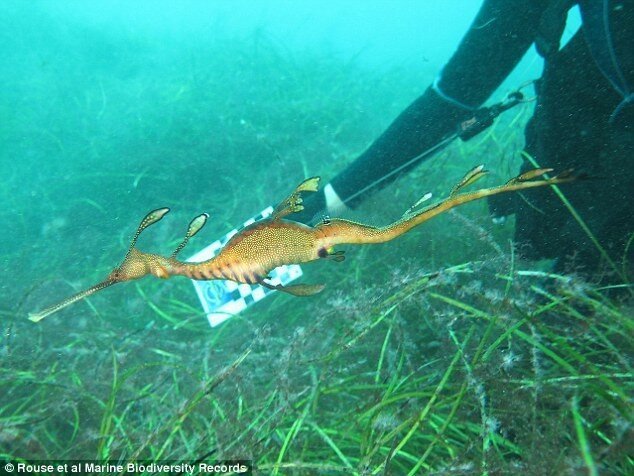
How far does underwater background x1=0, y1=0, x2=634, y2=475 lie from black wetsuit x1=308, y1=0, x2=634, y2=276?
31cm

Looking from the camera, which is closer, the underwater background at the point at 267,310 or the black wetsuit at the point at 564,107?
the underwater background at the point at 267,310

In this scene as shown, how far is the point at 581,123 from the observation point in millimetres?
2119

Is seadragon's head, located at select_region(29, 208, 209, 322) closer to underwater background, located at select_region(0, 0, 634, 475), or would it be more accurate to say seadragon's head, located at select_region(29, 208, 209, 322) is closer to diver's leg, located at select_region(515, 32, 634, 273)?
underwater background, located at select_region(0, 0, 634, 475)

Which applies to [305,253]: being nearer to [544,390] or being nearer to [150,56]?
[544,390]

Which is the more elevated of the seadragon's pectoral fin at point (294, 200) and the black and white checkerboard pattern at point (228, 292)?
the black and white checkerboard pattern at point (228, 292)

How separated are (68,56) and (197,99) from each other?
6783 mm

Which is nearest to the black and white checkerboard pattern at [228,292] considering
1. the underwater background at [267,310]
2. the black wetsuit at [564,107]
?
the underwater background at [267,310]

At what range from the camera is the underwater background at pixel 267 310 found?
1.53 meters

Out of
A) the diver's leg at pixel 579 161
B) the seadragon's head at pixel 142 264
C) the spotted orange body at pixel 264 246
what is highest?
the seadragon's head at pixel 142 264

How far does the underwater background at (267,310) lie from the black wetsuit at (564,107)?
1.01ft

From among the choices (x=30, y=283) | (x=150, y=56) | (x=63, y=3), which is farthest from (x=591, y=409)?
(x=63, y=3)

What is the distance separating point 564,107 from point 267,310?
291cm

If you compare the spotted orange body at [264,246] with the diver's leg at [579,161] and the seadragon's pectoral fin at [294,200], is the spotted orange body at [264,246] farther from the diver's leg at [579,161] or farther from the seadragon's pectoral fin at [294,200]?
the diver's leg at [579,161]

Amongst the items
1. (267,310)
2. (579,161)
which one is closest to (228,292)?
(267,310)
